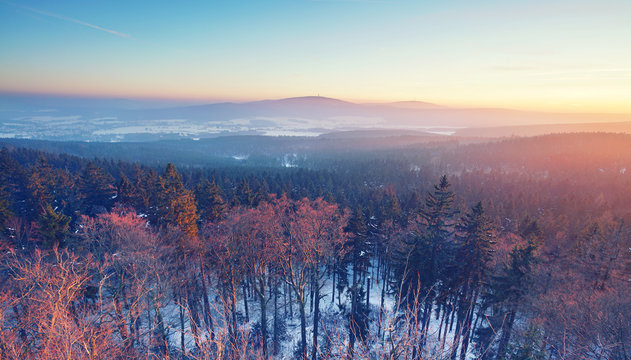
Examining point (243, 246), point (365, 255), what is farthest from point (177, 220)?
point (365, 255)

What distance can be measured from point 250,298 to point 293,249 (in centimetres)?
1734

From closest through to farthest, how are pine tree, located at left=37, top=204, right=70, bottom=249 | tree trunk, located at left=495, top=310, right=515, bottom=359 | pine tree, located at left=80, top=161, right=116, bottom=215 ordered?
tree trunk, located at left=495, top=310, right=515, bottom=359
pine tree, located at left=37, top=204, right=70, bottom=249
pine tree, located at left=80, top=161, right=116, bottom=215

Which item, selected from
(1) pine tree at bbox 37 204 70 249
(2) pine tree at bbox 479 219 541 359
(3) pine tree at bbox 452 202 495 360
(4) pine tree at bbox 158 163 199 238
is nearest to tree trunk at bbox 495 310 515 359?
(2) pine tree at bbox 479 219 541 359

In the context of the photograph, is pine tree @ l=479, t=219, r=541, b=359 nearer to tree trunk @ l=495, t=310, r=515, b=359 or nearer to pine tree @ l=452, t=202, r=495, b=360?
tree trunk @ l=495, t=310, r=515, b=359

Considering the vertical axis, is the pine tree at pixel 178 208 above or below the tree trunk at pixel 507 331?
above

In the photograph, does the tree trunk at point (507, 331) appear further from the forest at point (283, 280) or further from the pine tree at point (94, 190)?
the pine tree at point (94, 190)

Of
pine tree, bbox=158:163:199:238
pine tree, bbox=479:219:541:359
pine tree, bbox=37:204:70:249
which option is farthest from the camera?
pine tree, bbox=158:163:199:238

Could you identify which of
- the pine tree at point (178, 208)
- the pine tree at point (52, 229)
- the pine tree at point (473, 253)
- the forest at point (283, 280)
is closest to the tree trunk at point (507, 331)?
the forest at point (283, 280)

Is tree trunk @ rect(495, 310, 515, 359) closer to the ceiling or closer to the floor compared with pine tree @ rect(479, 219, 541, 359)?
closer to the floor

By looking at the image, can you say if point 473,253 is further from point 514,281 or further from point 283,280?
point 283,280

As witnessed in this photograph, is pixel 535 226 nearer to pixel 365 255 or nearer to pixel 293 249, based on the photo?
pixel 365 255

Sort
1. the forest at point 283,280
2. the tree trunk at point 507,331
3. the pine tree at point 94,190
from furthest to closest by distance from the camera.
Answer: the pine tree at point 94,190, the tree trunk at point 507,331, the forest at point 283,280

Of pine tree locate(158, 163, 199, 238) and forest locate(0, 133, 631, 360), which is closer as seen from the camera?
forest locate(0, 133, 631, 360)

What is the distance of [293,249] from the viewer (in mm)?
20516
